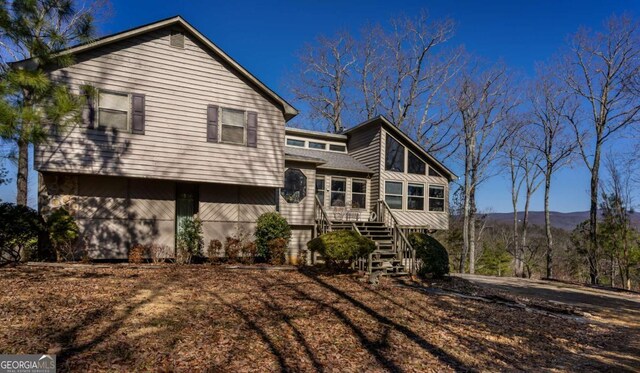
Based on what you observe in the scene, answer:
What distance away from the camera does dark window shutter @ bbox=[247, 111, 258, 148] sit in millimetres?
13547

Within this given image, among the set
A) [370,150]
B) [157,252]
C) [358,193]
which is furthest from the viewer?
[370,150]

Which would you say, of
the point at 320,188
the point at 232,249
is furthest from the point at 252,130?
the point at 320,188

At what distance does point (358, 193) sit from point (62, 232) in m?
11.4

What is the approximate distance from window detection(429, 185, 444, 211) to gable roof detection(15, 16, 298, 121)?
849cm

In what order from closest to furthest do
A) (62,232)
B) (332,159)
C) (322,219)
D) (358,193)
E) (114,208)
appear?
(62,232)
(114,208)
(322,219)
(358,193)
(332,159)

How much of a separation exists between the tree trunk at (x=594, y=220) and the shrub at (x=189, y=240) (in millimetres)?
18763

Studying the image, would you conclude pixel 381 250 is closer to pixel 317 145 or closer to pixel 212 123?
A: pixel 212 123

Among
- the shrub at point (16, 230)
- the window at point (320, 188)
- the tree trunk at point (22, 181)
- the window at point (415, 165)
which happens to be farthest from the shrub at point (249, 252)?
the window at point (415, 165)

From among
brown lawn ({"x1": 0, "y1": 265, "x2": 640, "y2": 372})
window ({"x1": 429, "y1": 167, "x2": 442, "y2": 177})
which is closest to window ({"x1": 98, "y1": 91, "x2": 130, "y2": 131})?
brown lawn ({"x1": 0, "y1": 265, "x2": 640, "y2": 372})

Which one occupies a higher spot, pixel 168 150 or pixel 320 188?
pixel 168 150

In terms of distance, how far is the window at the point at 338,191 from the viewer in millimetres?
17188

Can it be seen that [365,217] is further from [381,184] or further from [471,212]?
[471,212]

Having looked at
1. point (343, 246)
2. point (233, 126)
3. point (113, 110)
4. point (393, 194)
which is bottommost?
point (343, 246)

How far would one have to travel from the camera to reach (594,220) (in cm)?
1958
